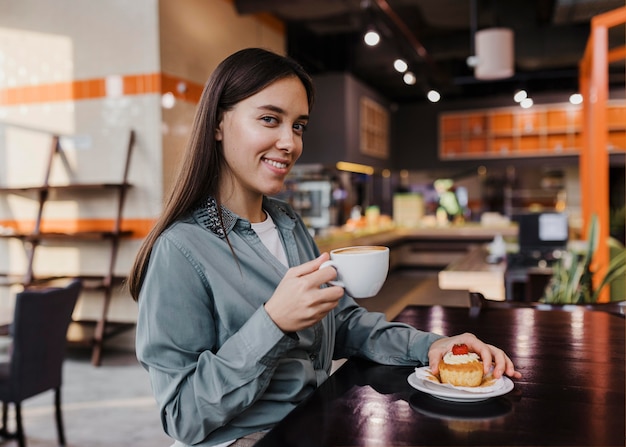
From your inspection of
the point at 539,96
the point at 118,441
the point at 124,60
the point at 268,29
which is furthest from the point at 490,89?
the point at 118,441

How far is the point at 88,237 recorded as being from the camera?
209 inches

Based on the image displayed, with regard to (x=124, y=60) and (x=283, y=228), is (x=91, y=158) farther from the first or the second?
(x=283, y=228)

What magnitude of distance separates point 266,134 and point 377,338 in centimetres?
54

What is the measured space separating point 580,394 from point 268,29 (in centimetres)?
729

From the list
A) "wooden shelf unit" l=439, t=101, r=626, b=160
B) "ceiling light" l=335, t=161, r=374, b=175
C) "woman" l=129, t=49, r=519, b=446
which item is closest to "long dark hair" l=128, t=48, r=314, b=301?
"woman" l=129, t=49, r=519, b=446

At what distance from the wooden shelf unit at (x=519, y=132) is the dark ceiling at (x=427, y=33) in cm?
67

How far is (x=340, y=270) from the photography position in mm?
958

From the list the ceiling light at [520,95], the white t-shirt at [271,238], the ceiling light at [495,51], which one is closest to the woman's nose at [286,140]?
the white t-shirt at [271,238]

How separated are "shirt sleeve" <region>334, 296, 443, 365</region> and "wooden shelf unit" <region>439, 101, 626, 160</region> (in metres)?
9.90

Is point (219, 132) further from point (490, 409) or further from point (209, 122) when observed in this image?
point (490, 409)

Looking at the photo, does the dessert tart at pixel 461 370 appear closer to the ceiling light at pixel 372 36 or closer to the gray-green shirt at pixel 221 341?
the gray-green shirt at pixel 221 341

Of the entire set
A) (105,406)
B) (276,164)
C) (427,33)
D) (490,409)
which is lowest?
(105,406)

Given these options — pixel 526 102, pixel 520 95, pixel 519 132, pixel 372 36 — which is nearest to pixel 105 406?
pixel 372 36

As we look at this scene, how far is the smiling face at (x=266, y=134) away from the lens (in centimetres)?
122
